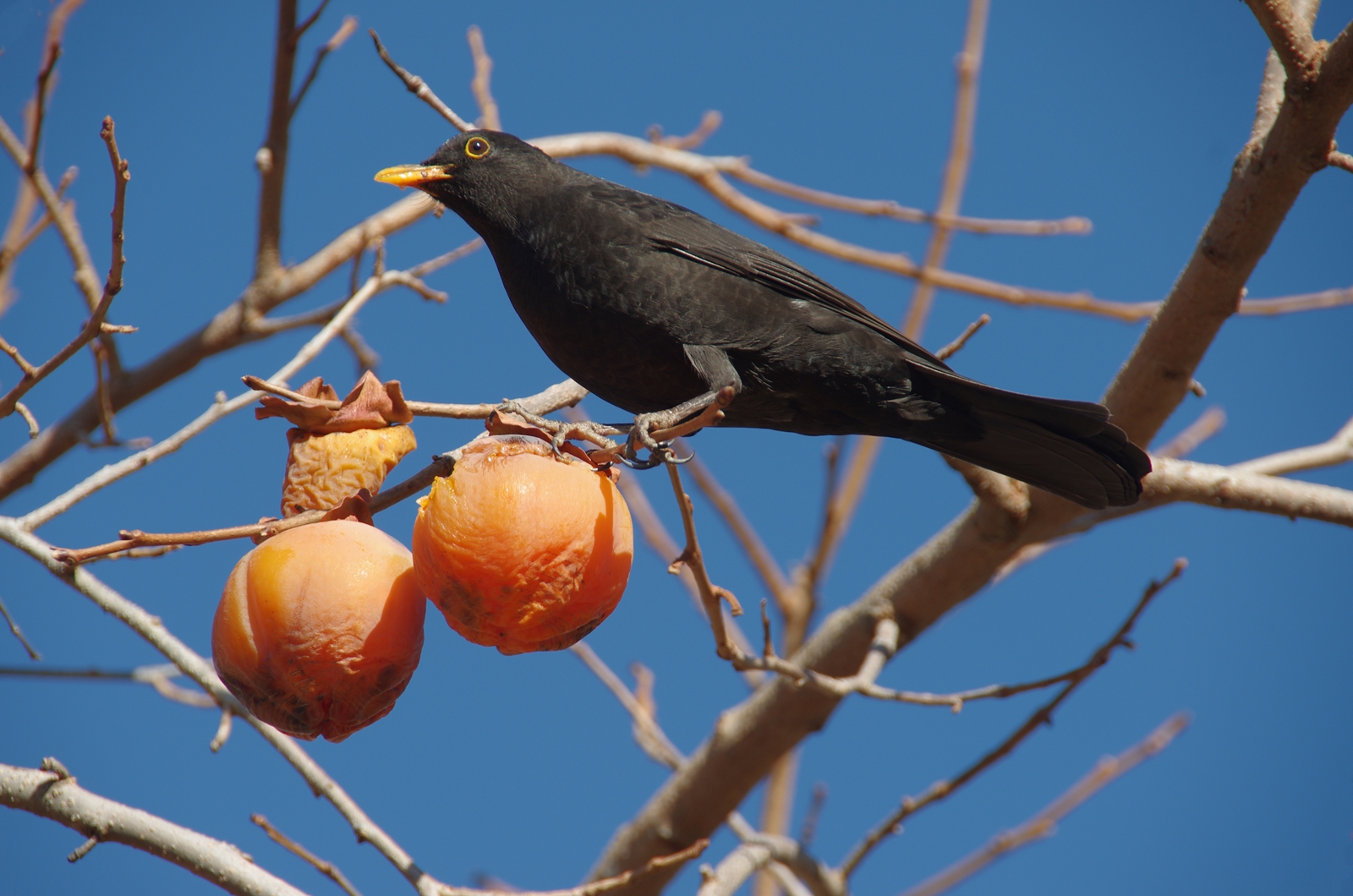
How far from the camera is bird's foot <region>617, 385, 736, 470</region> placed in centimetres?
201

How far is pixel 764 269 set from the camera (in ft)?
11.1

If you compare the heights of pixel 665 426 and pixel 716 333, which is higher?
pixel 716 333

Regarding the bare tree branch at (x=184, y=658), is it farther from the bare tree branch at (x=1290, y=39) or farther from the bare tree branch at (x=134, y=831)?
the bare tree branch at (x=1290, y=39)

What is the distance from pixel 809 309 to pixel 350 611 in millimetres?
1919

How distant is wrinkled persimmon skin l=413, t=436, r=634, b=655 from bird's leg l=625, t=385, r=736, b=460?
0.22 m

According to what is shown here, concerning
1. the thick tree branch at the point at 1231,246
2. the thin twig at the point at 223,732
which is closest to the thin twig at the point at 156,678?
the thin twig at the point at 223,732

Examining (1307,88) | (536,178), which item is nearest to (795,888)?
(536,178)

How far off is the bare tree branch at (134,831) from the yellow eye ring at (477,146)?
2264 millimetres

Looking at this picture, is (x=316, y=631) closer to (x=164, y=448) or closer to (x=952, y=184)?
(x=164, y=448)

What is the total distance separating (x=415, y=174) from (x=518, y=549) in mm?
2093

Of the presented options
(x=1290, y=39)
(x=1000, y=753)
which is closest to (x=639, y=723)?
(x=1000, y=753)

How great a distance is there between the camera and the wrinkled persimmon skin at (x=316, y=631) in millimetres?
1875

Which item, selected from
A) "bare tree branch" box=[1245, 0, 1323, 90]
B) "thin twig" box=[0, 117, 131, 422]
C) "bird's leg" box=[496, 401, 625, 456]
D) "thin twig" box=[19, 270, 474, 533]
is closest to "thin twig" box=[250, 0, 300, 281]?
"thin twig" box=[19, 270, 474, 533]

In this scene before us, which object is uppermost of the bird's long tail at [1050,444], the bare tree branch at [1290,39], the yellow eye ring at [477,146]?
the yellow eye ring at [477,146]
